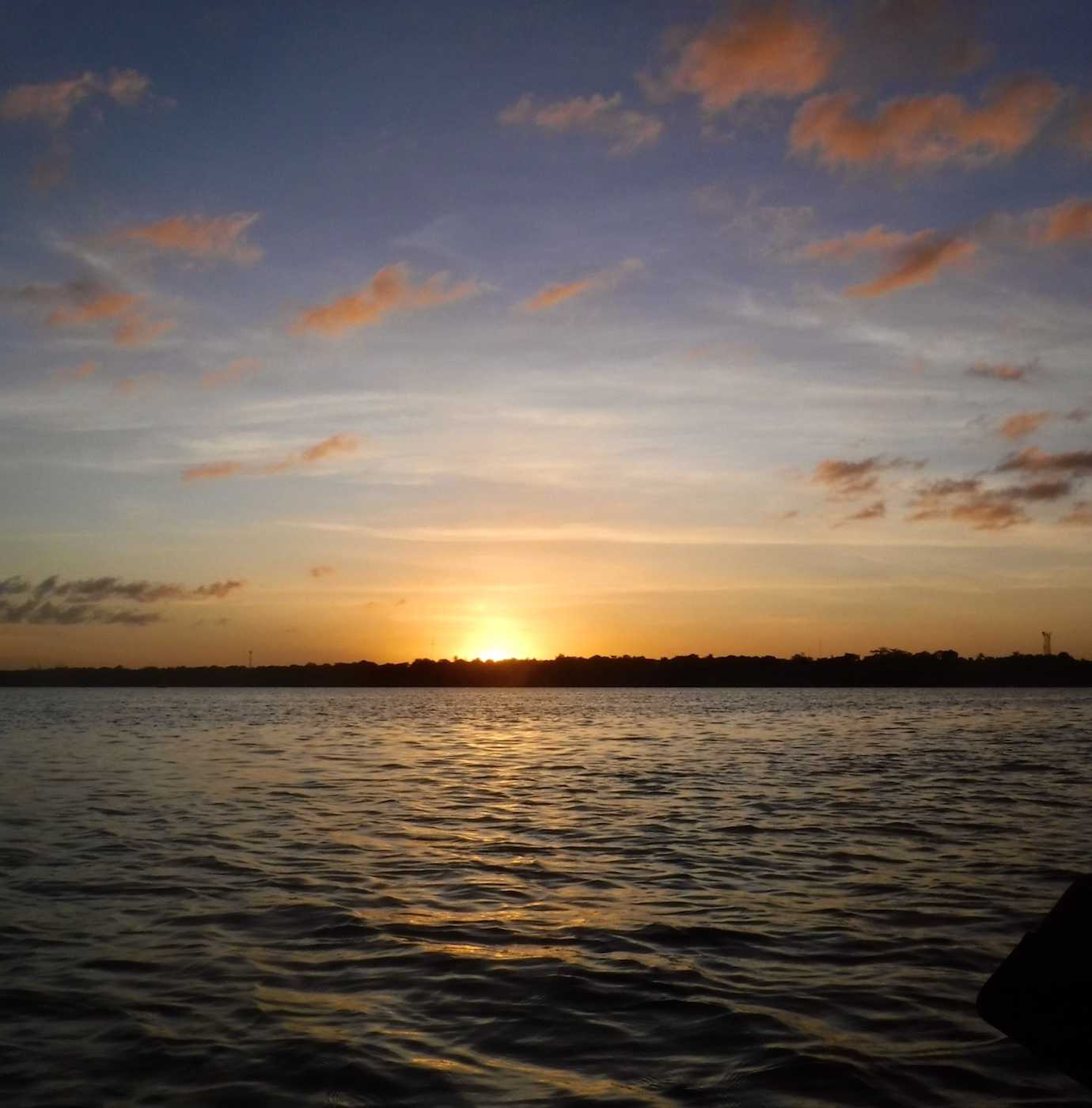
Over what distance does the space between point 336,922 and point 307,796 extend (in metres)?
17.4

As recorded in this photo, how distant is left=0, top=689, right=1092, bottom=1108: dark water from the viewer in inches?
386

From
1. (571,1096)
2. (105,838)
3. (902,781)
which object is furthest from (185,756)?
(571,1096)

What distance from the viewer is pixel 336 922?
613 inches

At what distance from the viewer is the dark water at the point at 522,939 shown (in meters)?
9.80

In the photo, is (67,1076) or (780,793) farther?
(780,793)

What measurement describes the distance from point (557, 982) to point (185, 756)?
136 ft

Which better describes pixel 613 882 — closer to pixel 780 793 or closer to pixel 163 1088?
pixel 163 1088

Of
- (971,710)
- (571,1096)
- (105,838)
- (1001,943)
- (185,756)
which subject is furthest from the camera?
(971,710)

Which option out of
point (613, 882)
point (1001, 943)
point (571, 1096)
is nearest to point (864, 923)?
point (1001, 943)

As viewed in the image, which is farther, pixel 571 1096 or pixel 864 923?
pixel 864 923

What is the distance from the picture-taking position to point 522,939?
14703mm

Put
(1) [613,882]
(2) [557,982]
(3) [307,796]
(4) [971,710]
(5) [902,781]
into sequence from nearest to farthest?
(2) [557,982] < (1) [613,882] < (3) [307,796] < (5) [902,781] < (4) [971,710]

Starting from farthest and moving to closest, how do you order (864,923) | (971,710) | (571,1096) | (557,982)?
(971,710), (864,923), (557,982), (571,1096)

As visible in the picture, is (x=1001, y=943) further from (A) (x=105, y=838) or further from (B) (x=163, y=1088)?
(A) (x=105, y=838)
